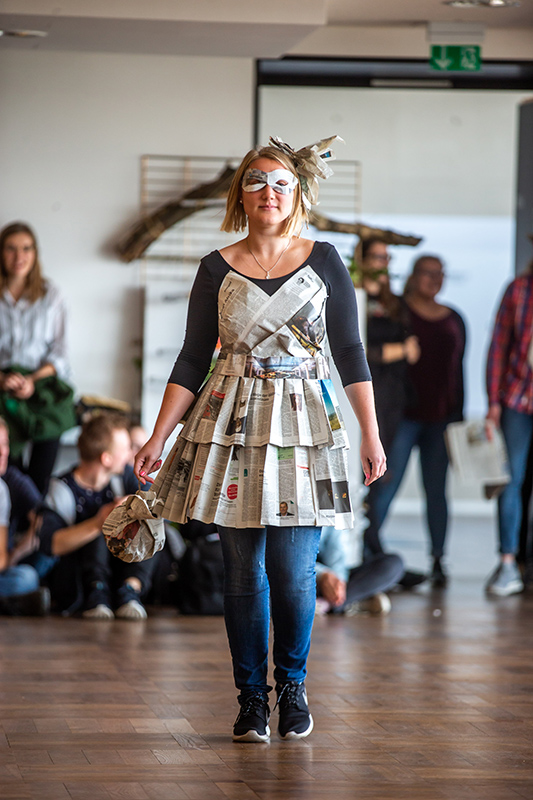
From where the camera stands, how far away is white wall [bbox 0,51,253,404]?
214 inches

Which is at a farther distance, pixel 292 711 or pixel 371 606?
pixel 371 606

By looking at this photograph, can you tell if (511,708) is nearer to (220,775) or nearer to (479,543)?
(220,775)

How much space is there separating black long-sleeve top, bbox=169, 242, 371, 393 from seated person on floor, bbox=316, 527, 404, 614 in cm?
191

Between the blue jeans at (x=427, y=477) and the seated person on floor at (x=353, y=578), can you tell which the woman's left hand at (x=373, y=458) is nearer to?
the seated person on floor at (x=353, y=578)

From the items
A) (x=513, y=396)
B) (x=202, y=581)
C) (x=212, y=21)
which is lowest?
(x=202, y=581)

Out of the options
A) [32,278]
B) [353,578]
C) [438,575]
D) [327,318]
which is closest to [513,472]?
[438,575]

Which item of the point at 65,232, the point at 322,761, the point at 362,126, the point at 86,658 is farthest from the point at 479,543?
the point at 322,761

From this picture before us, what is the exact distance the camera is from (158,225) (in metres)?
5.34

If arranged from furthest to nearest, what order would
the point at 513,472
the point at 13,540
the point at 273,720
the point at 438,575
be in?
the point at 438,575 → the point at 513,472 → the point at 13,540 → the point at 273,720

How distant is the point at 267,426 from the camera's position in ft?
7.85

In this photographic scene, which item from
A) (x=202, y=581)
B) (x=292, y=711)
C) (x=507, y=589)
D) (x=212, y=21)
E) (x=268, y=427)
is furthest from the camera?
(x=507, y=589)

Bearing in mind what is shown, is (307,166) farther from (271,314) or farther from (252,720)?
(252,720)

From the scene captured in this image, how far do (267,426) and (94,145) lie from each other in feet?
11.3

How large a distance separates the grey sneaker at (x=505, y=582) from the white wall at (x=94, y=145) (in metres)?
2.04
